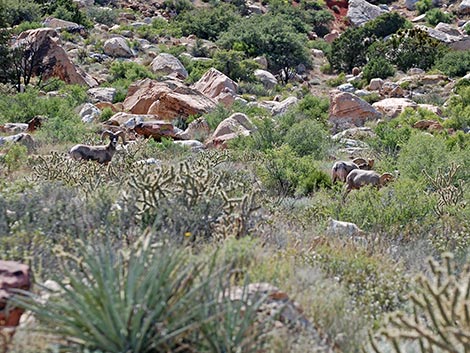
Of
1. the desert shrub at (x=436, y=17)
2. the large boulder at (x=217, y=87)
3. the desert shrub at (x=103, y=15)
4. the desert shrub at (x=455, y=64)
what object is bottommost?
the desert shrub at (x=436, y=17)

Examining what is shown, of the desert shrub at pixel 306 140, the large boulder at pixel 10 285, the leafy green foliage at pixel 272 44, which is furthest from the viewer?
the leafy green foliage at pixel 272 44

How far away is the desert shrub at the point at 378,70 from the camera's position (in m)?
27.2

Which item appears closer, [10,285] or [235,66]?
[10,285]

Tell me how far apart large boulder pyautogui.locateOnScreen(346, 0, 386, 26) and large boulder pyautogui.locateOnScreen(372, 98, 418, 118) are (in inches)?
848

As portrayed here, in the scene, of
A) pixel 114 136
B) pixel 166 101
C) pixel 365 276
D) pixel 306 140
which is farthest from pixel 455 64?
pixel 365 276

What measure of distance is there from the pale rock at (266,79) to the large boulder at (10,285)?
76.7 ft

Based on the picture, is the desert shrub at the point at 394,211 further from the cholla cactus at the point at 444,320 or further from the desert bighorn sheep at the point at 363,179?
the cholla cactus at the point at 444,320

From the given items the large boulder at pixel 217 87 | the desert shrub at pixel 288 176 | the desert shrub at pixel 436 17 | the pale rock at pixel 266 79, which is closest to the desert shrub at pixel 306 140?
the desert shrub at pixel 288 176

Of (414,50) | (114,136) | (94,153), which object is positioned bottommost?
(414,50)

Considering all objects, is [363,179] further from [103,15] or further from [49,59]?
[103,15]

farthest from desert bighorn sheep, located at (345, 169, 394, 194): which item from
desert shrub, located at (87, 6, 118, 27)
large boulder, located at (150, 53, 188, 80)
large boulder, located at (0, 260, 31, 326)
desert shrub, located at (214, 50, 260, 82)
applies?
desert shrub, located at (87, 6, 118, 27)

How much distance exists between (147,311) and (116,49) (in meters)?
25.2

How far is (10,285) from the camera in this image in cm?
379

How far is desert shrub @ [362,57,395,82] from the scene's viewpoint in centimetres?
2720
